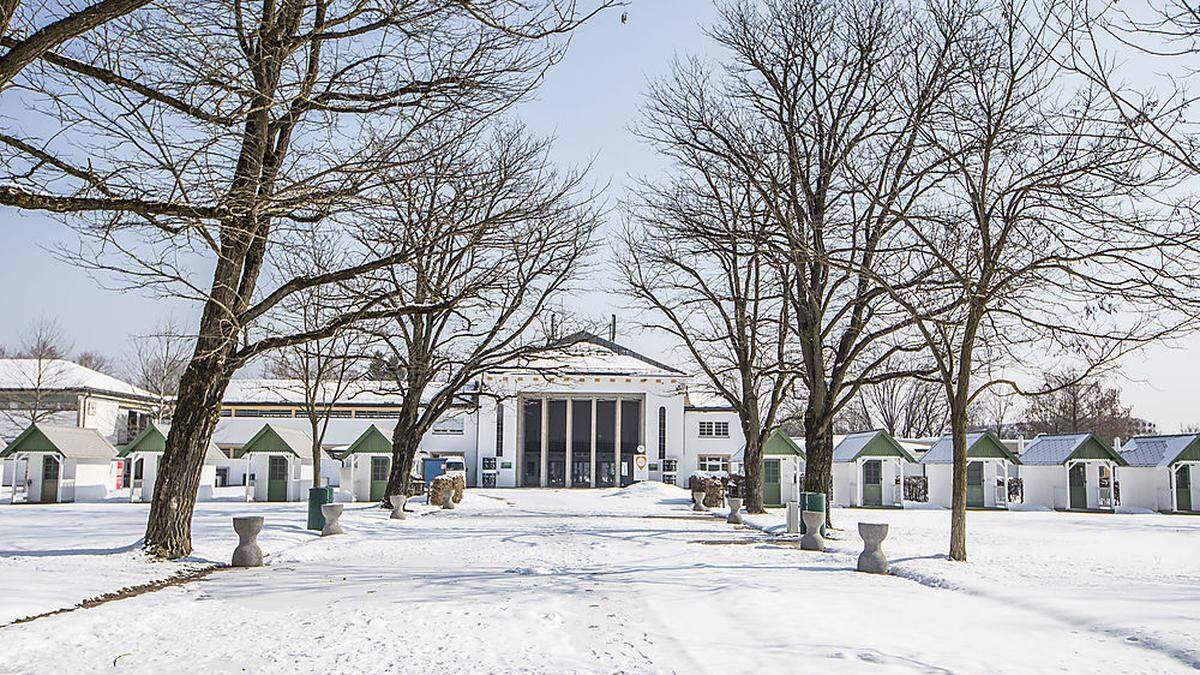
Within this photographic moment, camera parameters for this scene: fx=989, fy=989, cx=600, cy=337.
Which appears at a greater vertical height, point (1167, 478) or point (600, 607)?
point (1167, 478)

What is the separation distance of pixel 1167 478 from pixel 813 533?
31204 mm

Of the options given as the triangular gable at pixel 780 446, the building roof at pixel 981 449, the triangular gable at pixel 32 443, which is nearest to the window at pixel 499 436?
the triangular gable at pixel 780 446

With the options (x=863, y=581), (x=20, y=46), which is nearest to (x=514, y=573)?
(x=863, y=581)

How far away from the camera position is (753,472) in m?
33.5

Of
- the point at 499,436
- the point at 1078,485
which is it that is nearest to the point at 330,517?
the point at 1078,485

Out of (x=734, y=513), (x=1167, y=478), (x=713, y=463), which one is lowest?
(x=734, y=513)

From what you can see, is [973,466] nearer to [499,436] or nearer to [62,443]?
[499,436]

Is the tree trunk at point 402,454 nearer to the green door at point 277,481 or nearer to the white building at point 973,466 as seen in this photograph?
the green door at point 277,481

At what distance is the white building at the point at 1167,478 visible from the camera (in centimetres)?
4306

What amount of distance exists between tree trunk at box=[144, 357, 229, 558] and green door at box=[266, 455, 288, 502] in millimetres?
25015

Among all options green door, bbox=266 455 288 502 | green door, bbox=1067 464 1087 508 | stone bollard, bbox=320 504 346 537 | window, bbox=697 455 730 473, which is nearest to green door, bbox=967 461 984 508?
green door, bbox=1067 464 1087 508

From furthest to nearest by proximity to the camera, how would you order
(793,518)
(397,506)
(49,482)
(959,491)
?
1. (49,482)
2. (397,506)
3. (793,518)
4. (959,491)

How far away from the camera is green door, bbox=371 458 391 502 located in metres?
41.6

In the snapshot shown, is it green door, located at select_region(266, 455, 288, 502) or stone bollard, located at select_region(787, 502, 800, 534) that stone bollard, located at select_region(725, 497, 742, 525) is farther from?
green door, located at select_region(266, 455, 288, 502)
